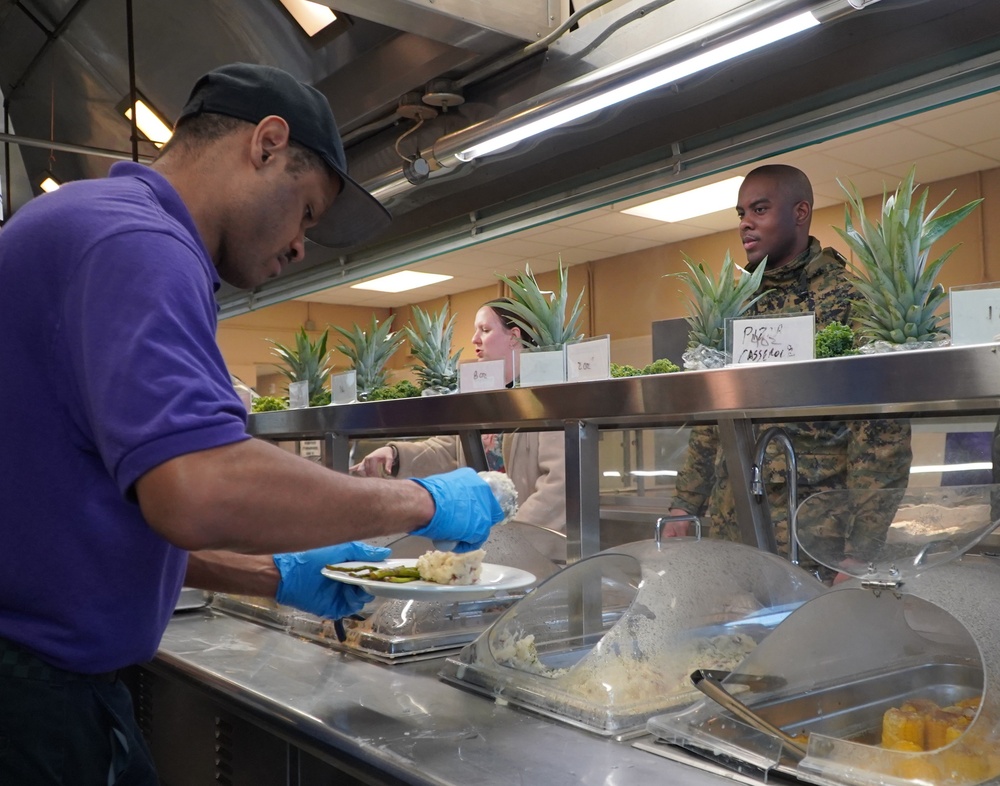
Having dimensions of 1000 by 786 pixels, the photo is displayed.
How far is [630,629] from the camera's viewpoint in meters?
1.54

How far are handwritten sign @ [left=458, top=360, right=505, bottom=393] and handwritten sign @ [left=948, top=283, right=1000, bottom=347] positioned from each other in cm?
111

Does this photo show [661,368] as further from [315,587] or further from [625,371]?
[315,587]

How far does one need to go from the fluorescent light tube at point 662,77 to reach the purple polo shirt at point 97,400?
4.21 feet

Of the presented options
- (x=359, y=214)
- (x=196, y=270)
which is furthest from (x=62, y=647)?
(x=359, y=214)

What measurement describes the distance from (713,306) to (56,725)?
1.28 m

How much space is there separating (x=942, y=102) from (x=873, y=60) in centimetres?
20

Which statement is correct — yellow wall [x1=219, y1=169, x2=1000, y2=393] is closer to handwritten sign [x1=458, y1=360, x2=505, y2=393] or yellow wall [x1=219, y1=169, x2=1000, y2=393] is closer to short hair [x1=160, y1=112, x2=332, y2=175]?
handwritten sign [x1=458, y1=360, x2=505, y2=393]

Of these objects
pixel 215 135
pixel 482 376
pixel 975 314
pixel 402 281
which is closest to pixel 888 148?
pixel 482 376

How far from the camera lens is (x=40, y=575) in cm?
119

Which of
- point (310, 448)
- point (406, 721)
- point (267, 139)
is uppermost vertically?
point (267, 139)

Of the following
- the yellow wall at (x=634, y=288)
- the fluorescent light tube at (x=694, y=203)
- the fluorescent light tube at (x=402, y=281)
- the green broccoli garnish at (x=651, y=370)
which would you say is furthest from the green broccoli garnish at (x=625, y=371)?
the fluorescent light tube at (x=402, y=281)

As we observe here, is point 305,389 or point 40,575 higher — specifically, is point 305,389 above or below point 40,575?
above

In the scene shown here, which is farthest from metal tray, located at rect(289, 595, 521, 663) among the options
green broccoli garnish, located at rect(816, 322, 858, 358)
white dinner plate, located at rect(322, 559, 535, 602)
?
green broccoli garnish, located at rect(816, 322, 858, 358)

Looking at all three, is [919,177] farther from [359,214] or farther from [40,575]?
[40,575]
